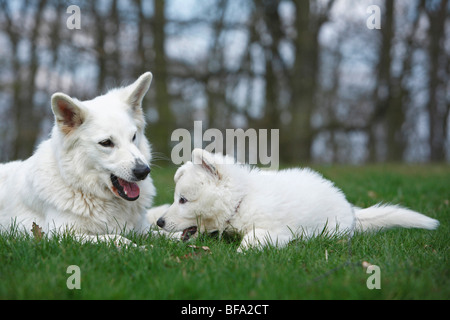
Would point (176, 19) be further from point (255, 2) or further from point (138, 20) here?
point (255, 2)

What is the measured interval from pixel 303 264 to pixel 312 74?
37.9ft

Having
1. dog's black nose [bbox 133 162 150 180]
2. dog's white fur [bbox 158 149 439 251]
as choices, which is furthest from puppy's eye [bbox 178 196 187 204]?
dog's black nose [bbox 133 162 150 180]

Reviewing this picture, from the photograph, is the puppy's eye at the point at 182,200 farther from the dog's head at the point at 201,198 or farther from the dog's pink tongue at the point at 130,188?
the dog's pink tongue at the point at 130,188

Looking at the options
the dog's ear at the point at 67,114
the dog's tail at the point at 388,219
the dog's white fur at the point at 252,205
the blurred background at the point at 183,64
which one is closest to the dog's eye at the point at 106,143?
the dog's ear at the point at 67,114

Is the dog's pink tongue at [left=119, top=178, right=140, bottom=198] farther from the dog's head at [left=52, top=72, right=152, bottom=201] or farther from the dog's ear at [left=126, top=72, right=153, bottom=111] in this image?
the dog's ear at [left=126, top=72, right=153, bottom=111]

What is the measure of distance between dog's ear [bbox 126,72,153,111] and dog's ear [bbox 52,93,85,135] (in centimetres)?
55

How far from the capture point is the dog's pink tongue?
3.97 m

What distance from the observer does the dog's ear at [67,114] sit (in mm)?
3734

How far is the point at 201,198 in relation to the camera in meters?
4.02

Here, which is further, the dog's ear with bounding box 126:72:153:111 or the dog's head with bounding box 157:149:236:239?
the dog's ear with bounding box 126:72:153:111

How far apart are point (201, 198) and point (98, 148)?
3.35ft

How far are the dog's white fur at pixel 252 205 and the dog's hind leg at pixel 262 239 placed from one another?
25mm

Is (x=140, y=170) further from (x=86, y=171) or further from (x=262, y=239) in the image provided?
(x=262, y=239)

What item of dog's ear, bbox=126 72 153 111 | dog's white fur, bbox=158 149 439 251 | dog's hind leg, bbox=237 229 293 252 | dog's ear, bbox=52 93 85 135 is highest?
dog's ear, bbox=126 72 153 111
